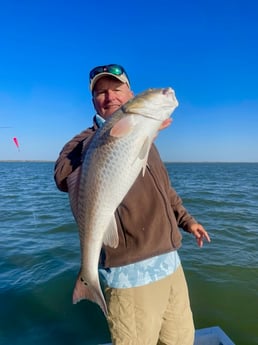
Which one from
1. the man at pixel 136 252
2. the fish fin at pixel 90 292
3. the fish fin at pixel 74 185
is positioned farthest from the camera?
the man at pixel 136 252

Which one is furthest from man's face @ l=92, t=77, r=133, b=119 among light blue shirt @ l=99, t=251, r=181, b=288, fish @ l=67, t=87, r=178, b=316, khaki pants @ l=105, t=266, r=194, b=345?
khaki pants @ l=105, t=266, r=194, b=345

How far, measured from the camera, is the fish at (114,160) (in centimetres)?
213

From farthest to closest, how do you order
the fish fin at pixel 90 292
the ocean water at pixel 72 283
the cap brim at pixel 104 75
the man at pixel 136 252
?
the ocean water at pixel 72 283 < the cap brim at pixel 104 75 < the man at pixel 136 252 < the fish fin at pixel 90 292

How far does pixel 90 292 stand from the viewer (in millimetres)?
2551

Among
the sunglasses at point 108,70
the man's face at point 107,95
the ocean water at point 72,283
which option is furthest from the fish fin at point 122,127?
the ocean water at point 72,283

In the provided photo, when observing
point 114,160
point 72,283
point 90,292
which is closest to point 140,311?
point 90,292

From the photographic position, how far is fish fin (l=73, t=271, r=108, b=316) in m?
2.49

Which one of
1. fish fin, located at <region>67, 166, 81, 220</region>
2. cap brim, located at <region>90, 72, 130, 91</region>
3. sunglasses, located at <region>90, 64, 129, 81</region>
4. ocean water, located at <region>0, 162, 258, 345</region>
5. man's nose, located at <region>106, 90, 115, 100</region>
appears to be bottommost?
ocean water, located at <region>0, 162, 258, 345</region>

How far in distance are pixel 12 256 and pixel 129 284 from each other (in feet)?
24.2

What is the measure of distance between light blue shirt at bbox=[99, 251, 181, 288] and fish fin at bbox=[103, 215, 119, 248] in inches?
14.8

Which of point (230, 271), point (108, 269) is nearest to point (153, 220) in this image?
point (108, 269)

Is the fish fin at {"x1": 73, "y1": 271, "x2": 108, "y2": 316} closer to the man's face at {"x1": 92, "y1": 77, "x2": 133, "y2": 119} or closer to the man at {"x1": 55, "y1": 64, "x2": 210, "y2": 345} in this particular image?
the man at {"x1": 55, "y1": 64, "x2": 210, "y2": 345}

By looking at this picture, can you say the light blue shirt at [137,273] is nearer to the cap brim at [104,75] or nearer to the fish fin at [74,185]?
the fish fin at [74,185]

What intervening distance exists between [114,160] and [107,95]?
1.01 metres
